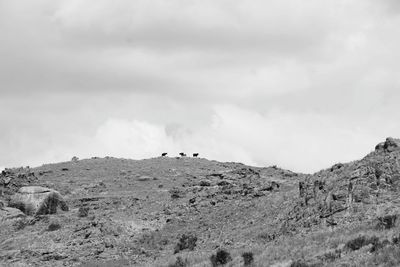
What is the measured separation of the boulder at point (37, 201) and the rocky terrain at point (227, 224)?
0.17 meters

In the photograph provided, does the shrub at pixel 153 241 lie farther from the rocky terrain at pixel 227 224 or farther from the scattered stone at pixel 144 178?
the scattered stone at pixel 144 178

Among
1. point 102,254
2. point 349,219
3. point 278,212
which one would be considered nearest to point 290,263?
point 349,219

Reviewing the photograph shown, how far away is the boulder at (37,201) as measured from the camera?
62750 millimetres

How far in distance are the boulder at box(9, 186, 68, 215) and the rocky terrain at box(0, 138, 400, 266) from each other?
0.17 meters

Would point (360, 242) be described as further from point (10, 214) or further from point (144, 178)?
point (144, 178)

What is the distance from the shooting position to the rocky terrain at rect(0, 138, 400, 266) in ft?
107

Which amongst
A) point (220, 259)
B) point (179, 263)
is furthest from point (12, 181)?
point (220, 259)

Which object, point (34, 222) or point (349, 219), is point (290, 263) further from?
point (34, 222)

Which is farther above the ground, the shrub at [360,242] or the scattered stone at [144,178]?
the scattered stone at [144,178]

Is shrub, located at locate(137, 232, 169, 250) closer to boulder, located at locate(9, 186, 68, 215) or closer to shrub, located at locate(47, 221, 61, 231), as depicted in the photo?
shrub, located at locate(47, 221, 61, 231)

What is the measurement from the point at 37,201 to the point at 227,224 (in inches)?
967

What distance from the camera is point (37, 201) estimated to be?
208ft

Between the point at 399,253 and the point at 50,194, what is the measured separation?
4645cm

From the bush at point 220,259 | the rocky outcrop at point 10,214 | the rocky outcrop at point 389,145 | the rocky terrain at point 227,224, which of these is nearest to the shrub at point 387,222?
the rocky terrain at point 227,224
